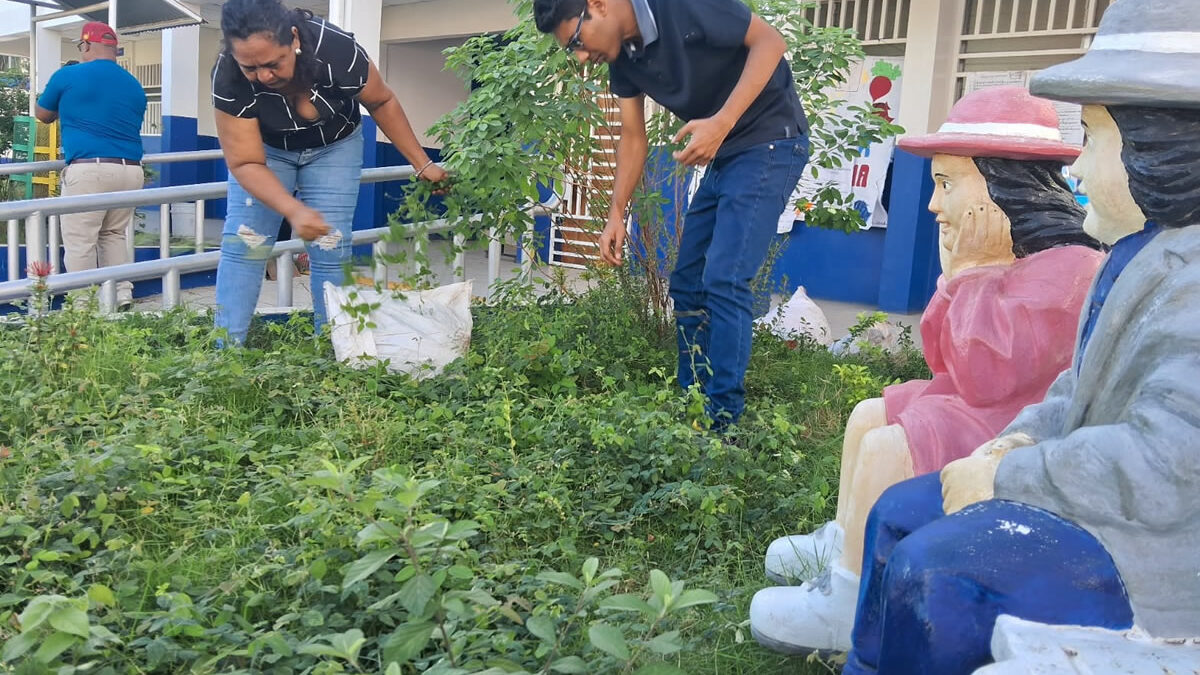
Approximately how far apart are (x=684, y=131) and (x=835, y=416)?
1532 millimetres

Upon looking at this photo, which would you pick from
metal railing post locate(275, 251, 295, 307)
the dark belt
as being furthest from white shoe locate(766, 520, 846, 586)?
the dark belt

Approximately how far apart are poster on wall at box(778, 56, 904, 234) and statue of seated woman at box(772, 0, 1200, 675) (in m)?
7.05

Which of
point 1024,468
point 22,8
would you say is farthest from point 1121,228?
point 22,8

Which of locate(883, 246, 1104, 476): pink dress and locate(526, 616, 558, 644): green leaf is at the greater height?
locate(883, 246, 1104, 476): pink dress

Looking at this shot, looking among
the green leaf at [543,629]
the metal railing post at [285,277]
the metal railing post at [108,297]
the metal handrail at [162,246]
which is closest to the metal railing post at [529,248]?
the metal handrail at [162,246]

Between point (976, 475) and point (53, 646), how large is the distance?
58.5 inches

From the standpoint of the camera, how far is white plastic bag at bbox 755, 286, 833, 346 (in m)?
5.72

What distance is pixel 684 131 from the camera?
321cm

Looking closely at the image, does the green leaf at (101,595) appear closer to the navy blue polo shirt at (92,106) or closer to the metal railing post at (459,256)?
the metal railing post at (459,256)

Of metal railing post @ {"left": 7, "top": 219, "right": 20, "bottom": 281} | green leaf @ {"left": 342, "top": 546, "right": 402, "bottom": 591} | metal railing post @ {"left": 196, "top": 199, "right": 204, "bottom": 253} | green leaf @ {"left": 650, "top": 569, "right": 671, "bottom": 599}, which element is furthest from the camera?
metal railing post @ {"left": 196, "top": 199, "right": 204, "bottom": 253}

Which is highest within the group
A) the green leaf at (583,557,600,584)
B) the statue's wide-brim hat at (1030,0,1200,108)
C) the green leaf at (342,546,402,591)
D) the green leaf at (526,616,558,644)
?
the statue's wide-brim hat at (1030,0,1200,108)

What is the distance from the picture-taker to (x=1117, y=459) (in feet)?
4.41

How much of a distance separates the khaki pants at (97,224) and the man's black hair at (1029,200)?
5.02 m

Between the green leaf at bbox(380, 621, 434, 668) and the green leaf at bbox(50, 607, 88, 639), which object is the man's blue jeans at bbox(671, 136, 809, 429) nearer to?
the green leaf at bbox(380, 621, 434, 668)
